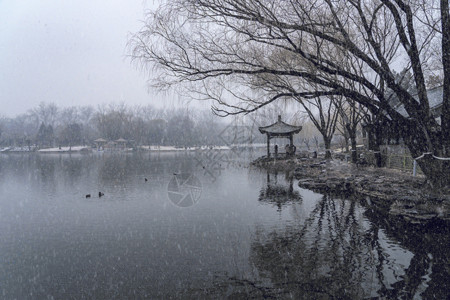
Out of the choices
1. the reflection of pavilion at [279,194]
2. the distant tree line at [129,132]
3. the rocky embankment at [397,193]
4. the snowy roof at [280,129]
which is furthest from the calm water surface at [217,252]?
the distant tree line at [129,132]

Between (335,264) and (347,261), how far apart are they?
11.2 inches

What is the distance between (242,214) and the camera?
8.91m

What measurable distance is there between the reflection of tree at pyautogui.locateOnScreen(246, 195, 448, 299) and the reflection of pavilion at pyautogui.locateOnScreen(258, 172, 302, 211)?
276 centimetres

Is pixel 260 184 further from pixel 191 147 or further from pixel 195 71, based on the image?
pixel 191 147

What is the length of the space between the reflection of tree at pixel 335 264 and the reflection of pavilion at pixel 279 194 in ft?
9.05

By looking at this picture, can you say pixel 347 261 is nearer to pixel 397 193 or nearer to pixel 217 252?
pixel 217 252

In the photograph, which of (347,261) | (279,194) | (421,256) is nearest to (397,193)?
(279,194)

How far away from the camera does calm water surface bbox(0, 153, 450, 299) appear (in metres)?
4.47

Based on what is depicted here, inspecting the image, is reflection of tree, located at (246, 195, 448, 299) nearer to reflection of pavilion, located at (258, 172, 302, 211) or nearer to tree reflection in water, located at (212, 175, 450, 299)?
tree reflection in water, located at (212, 175, 450, 299)

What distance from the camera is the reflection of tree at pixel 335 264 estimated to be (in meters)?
4.27

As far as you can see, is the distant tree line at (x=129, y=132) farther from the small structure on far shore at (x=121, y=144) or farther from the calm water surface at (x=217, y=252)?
the calm water surface at (x=217, y=252)

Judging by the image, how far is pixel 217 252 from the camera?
5926 mm

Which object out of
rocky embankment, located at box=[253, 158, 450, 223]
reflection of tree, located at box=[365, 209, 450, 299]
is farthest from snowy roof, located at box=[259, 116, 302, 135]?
reflection of tree, located at box=[365, 209, 450, 299]

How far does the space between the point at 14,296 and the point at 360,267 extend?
5371 millimetres
